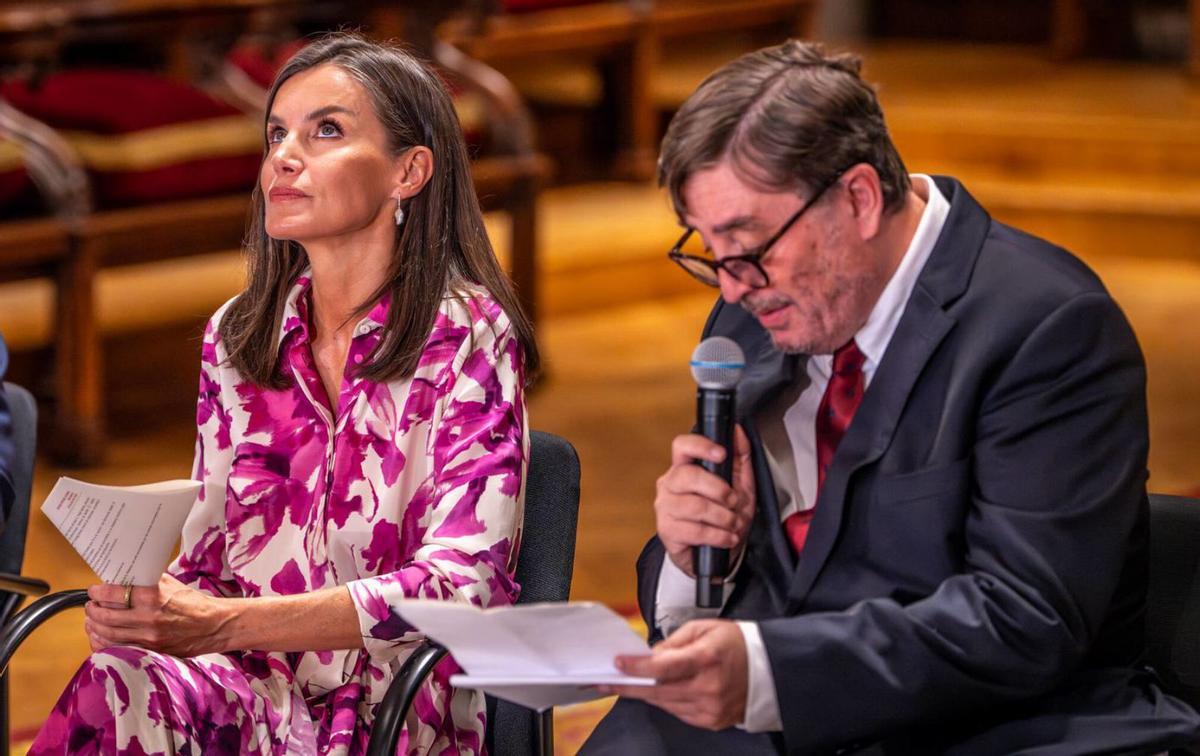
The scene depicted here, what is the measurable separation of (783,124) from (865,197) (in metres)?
0.13

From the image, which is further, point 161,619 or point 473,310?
point 473,310

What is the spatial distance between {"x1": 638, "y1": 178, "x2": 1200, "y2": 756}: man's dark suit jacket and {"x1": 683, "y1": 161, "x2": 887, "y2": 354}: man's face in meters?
0.07

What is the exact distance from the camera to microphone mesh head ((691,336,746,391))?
72.0 inches

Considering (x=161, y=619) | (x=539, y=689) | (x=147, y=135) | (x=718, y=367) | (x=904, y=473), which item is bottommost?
(x=147, y=135)

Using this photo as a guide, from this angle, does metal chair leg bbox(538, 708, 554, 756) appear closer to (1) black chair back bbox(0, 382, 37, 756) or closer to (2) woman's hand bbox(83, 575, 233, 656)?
(2) woman's hand bbox(83, 575, 233, 656)

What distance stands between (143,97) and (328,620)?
11.2 ft

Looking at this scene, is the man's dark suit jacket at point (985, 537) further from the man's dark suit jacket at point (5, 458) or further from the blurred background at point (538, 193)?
the blurred background at point (538, 193)

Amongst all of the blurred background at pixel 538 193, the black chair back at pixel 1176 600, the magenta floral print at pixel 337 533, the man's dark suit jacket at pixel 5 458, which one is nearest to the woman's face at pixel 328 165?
the magenta floral print at pixel 337 533

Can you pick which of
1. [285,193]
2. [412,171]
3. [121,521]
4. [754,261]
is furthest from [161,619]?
[754,261]

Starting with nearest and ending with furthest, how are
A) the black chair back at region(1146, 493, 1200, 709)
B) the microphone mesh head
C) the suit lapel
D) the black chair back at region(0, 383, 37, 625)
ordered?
the microphone mesh head
the suit lapel
the black chair back at region(1146, 493, 1200, 709)
the black chair back at region(0, 383, 37, 625)

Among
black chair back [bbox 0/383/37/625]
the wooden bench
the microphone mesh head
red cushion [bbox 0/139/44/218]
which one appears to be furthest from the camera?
the wooden bench

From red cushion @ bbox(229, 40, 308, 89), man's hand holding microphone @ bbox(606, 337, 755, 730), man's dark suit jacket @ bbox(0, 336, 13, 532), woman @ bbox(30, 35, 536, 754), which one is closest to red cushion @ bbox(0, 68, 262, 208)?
red cushion @ bbox(229, 40, 308, 89)

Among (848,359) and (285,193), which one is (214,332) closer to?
(285,193)

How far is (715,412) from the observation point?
1.86 meters
